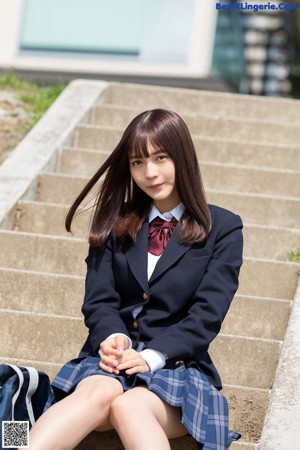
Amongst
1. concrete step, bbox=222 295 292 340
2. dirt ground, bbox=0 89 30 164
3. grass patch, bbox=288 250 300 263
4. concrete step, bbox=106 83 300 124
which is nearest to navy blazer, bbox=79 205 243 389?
concrete step, bbox=222 295 292 340

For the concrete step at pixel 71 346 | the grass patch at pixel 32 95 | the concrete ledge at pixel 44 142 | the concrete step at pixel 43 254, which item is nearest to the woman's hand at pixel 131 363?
the concrete step at pixel 71 346

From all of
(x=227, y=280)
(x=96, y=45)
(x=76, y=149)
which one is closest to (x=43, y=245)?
(x=76, y=149)

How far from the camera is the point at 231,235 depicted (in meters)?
3.91

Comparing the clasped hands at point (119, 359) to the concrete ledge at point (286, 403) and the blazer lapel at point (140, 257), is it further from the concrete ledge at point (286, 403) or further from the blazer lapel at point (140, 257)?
the concrete ledge at point (286, 403)

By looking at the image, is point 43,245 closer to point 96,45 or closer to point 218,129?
point 218,129

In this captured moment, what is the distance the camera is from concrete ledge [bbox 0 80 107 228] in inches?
241

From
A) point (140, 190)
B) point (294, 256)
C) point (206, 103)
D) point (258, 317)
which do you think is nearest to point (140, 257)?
point (140, 190)

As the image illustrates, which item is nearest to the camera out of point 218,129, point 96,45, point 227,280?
point 227,280

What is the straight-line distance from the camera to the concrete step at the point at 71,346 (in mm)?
4465

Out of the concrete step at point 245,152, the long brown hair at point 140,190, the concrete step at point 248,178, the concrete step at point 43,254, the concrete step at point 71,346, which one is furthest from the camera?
the concrete step at point 245,152

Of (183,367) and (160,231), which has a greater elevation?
(160,231)

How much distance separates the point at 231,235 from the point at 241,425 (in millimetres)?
786

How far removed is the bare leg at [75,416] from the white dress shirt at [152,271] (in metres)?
0.16

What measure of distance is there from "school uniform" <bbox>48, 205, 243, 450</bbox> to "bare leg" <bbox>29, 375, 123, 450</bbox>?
12cm
